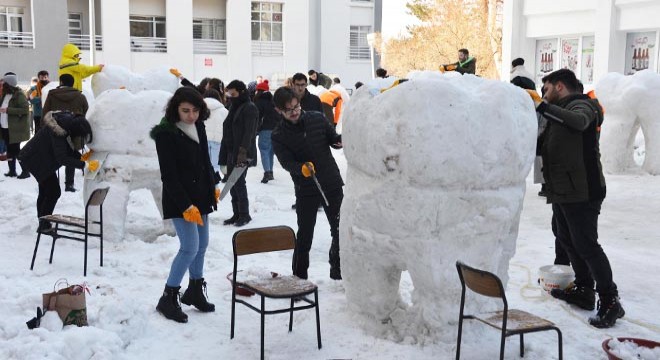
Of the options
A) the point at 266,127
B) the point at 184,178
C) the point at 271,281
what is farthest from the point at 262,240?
the point at 266,127

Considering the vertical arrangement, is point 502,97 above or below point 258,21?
below

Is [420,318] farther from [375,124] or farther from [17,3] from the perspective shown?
[17,3]

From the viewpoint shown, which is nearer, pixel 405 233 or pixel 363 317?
pixel 405 233

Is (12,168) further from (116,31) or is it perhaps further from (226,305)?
(116,31)

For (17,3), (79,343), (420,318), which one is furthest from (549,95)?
(17,3)

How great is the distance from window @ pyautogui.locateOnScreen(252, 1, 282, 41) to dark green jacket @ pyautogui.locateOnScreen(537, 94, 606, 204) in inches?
1161

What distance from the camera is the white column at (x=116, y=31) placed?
1192 inches

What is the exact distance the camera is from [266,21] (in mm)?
33781

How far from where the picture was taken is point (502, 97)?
4.47 metres

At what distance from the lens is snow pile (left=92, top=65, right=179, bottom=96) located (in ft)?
37.2

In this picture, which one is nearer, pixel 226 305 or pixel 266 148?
pixel 226 305

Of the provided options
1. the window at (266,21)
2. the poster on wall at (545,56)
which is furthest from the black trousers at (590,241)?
the window at (266,21)

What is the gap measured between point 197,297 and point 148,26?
2832 cm

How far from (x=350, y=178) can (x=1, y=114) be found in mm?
8637
